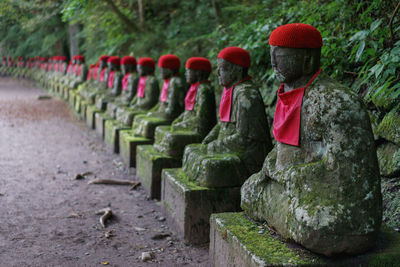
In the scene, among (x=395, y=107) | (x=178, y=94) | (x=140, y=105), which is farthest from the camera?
(x=140, y=105)

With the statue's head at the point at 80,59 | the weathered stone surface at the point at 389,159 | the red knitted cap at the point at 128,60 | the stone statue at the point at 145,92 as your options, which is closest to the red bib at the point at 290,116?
the weathered stone surface at the point at 389,159

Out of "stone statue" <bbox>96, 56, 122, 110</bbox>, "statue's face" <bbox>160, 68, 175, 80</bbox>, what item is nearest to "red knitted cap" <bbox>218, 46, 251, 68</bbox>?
"statue's face" <bbox>160, 68, 175, 80</bbox>

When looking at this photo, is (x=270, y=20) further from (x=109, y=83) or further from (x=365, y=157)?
(x=109, y=83)

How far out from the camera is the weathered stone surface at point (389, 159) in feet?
10.1

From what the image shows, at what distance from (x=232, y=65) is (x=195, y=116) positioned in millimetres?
1256

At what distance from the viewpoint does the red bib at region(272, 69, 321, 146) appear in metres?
2.42

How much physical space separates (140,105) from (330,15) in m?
3.52

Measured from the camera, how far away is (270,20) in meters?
5.72

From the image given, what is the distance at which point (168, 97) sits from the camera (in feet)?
19.0

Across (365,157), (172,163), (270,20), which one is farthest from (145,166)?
(365,157)

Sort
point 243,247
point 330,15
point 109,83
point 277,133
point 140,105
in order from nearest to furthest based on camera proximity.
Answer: point 243,247 → point 277,133 → point 330,15 → point 140,105 → point 109,83

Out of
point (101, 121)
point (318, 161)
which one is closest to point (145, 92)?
point (101, 121)

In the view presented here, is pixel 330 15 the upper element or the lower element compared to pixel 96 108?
upper

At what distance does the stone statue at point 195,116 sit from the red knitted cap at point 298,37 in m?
2.41
